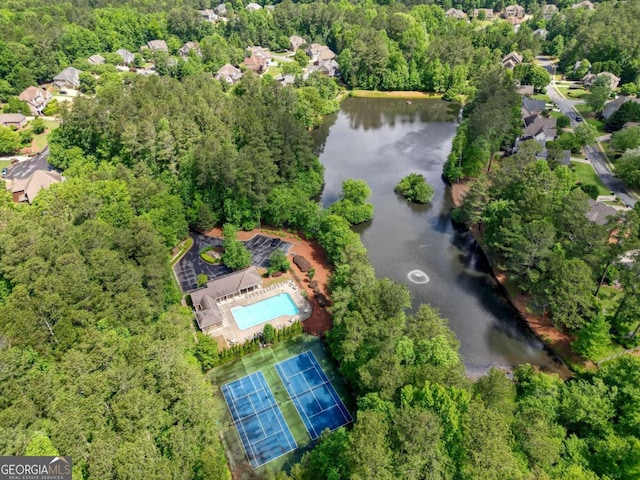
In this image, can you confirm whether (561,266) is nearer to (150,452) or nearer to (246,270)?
(246,270)

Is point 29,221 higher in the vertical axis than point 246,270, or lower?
higher

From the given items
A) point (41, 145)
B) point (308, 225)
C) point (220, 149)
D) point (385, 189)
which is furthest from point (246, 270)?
point (41, 145)

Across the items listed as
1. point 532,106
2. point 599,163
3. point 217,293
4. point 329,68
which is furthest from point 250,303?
point 329,68

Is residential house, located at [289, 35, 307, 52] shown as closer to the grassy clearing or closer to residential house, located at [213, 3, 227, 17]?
residential house, located at [213, 3, 227, 17]

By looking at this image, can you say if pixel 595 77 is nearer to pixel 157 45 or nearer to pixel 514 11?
pixel 514 11

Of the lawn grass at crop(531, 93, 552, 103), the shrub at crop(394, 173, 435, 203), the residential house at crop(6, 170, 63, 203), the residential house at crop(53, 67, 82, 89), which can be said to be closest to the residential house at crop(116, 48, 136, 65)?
the residential house at crop(53, 67, 82, 89)

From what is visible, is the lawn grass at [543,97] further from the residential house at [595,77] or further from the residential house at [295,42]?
the residential house at [295,42]
